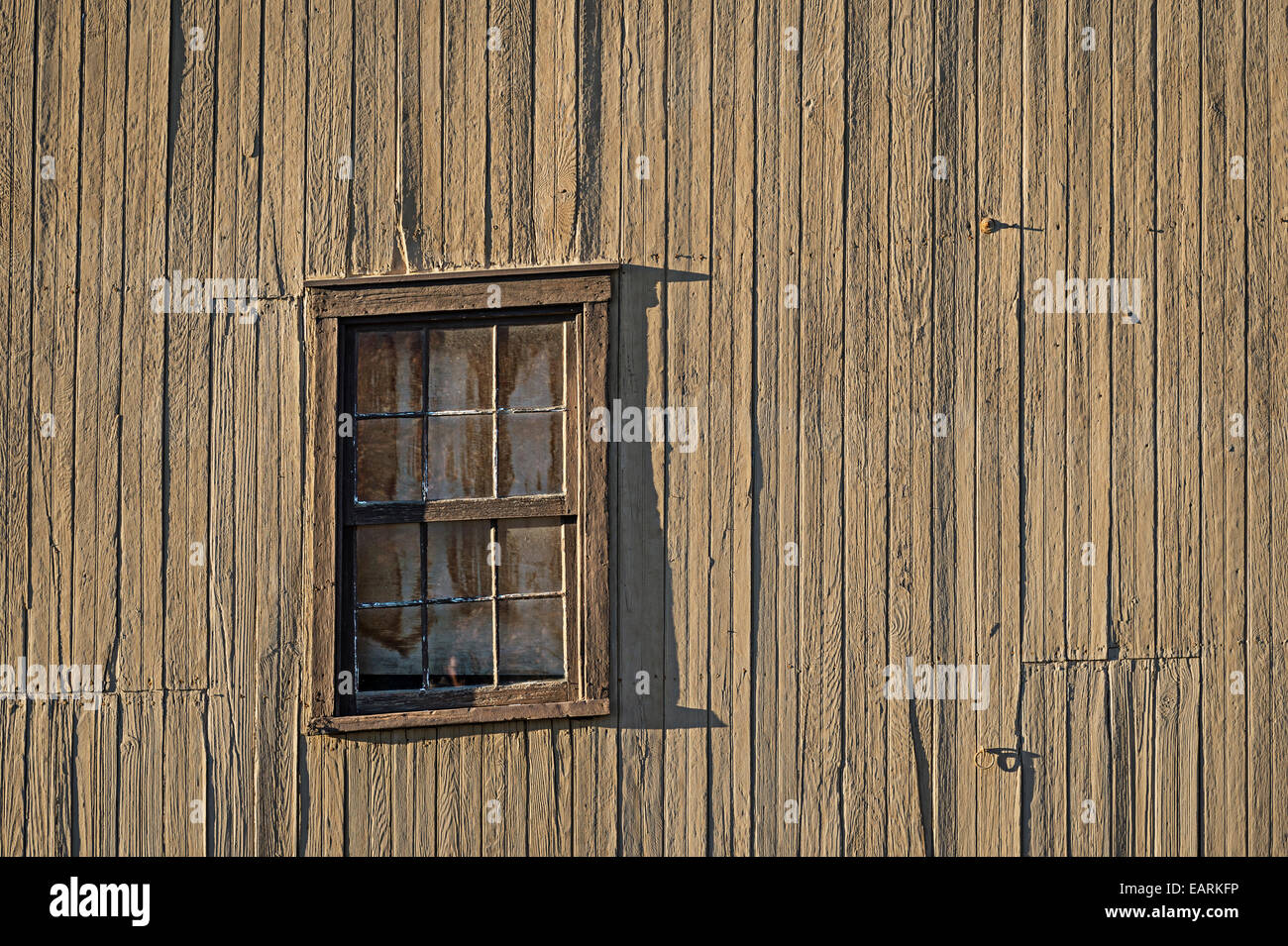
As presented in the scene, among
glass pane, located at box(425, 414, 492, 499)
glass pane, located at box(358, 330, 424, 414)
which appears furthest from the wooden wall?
glass pane, located at box(425, 414, 492, 499)

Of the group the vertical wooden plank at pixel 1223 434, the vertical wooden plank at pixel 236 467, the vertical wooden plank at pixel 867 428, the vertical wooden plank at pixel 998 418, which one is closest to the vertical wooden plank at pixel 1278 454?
the vertical wooden plank at pixel 1223 434

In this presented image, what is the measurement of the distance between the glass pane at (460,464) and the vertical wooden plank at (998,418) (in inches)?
81.4

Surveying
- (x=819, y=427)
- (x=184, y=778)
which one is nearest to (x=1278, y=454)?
Answer: (x=819, y=427)

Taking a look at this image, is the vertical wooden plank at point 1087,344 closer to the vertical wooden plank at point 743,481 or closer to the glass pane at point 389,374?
the vertical wooden plank at point 743,481

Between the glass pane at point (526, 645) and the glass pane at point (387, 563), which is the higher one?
the glass pane at point (387, 563)

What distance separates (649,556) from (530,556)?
0.51 metres

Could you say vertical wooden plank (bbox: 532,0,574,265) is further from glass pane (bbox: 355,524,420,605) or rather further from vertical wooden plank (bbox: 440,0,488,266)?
glass pane (bbox: 355,524,420,605)

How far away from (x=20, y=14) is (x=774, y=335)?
3.53 meters

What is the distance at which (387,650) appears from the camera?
3.79 metres

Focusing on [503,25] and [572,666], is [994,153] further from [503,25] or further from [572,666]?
[572,666]

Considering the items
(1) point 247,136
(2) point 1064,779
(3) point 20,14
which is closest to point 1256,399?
(2) point 1064,779

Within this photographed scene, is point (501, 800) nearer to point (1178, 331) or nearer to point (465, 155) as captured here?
point (465, 155)

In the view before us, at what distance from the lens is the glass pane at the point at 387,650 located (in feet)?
12.4

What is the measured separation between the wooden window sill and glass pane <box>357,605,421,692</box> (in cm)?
16
